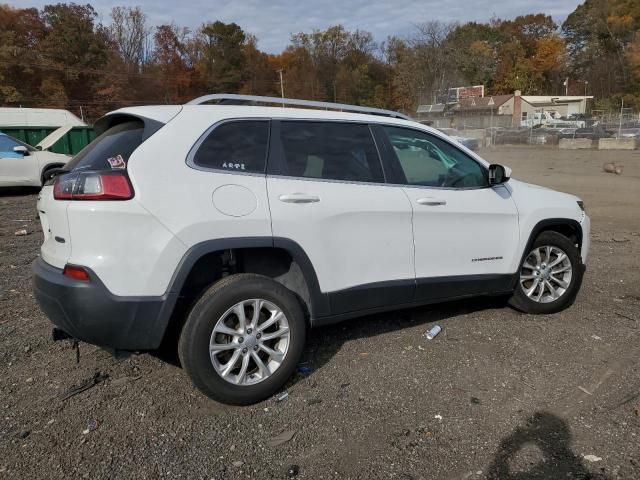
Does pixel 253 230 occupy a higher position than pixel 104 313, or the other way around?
pixel 253 230

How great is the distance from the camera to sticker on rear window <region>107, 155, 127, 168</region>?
2999 millimetres

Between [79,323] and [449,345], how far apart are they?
2.66 m

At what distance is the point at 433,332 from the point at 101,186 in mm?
2774

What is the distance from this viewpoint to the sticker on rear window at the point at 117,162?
300 centimetres

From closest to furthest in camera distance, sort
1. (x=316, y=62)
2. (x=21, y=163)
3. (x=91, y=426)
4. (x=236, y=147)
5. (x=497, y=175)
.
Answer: (x=91, y=426), (x=236, y=147), (x=497, y=175), (x=21, y=163), (x=316, y=62)

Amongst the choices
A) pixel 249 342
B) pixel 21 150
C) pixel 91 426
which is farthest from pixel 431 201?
pixel 21 150

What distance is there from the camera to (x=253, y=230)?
10.4 ft

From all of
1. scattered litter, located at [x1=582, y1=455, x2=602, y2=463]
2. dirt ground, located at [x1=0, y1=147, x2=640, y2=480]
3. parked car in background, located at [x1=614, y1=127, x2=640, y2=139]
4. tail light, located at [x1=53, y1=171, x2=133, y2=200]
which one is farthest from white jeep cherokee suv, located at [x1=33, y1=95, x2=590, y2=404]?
parked car in background, located at [x1=614, y1=127, x2=640, y2=139]

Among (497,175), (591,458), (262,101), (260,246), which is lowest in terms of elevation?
(591,458)

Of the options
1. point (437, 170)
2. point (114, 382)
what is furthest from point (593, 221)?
point (114, 382)

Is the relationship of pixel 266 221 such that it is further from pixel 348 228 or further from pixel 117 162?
pixel 117 162

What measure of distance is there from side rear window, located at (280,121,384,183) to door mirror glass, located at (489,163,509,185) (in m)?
1.08

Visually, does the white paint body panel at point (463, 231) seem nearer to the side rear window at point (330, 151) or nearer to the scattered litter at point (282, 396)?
the side rear window at point (330, 151)

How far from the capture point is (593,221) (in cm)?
928
